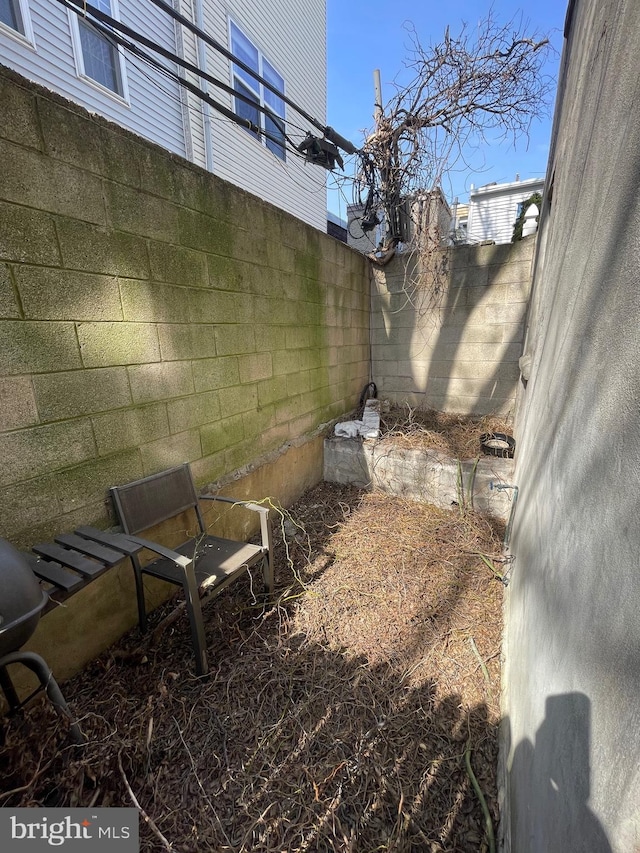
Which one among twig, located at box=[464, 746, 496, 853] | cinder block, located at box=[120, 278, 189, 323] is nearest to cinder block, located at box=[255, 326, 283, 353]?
cinder block, located at box=[120, 278, 189, 323]

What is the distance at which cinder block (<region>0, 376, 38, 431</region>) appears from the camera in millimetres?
1367

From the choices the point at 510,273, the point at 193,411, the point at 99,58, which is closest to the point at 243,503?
the point at 193,411

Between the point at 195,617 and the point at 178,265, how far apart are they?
6.17ft

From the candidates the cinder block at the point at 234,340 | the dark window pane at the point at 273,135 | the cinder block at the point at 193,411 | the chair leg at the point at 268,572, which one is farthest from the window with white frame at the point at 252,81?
the chair leg at the point at 268,572

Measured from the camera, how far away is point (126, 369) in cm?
179

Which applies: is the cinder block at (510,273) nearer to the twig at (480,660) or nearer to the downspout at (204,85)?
the twig at (480,660)

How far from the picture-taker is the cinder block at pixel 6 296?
133 centimetres

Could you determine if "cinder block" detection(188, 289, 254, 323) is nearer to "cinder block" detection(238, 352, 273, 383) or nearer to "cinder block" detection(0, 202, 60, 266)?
"cinder block" detection(238, 352, 273, 383)

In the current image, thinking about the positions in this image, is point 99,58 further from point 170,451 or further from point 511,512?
A: point 511,512

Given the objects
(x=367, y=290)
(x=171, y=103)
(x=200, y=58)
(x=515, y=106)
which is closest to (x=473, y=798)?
(x=367, y=290)

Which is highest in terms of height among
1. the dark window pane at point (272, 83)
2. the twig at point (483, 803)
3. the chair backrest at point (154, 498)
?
the dark window pane at point (272, 83)

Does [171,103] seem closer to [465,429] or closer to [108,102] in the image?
[108,102]

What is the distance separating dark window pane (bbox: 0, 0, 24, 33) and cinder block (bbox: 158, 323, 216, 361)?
3.51 metres

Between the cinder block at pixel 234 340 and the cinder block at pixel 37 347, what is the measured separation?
910 mm
